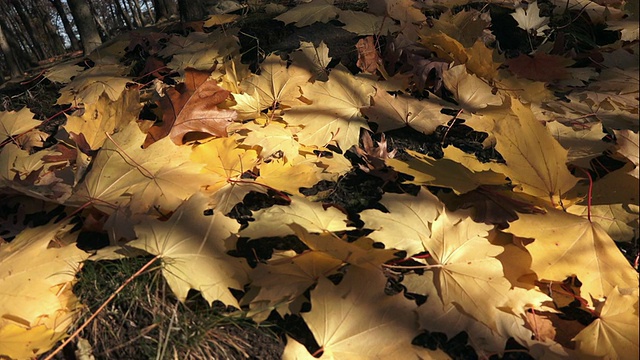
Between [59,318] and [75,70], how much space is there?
1489 mm

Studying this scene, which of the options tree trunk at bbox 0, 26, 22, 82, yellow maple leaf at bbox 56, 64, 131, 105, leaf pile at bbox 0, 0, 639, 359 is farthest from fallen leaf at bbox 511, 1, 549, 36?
tree trunk at bbox 0, 26, 22, 82

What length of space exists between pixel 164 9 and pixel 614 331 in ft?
13.9

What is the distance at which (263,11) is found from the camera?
2.44 meters

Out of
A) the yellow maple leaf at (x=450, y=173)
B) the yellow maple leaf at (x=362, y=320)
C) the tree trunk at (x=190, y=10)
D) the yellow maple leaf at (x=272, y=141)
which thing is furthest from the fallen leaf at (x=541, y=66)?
the tree trunk at (x=190, y=10)

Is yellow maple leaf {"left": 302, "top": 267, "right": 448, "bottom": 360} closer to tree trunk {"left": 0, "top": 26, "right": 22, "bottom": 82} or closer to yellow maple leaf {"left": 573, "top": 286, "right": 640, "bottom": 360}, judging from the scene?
yellow maple leaf {"left": 573, "top": 286, "right": 640, "bottom": 360}

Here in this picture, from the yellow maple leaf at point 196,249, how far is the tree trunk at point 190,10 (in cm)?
172

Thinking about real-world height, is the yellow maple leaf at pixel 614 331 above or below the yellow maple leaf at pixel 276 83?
below

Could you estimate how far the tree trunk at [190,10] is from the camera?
103 inches

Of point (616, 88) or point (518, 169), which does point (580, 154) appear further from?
point (616, 88)

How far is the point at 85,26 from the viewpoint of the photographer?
291 centimetres

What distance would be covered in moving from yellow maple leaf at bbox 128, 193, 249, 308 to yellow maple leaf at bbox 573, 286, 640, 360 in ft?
2.31

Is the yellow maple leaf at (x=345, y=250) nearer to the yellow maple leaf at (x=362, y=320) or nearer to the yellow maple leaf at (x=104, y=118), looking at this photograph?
the yellow maple leaf at (x=362, y=320)

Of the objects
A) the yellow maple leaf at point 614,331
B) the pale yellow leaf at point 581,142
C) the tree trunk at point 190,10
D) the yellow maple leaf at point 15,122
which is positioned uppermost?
the tree trunk at point 190,10

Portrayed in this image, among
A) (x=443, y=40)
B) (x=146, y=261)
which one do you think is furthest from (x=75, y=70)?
(x=443, y=40)
